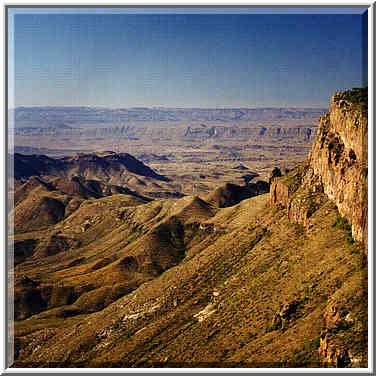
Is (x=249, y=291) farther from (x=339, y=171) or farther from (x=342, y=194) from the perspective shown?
(x=339, y=171)

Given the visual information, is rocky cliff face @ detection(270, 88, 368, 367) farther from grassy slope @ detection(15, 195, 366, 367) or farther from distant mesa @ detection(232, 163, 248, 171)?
distant mesa @ detection(232, 163, 248, 171)

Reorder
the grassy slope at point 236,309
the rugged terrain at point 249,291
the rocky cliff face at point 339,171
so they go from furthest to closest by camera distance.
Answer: the rocky cliff face at point 339,171 < the grassy slope at point 236,309 < the rugged terrain at point 249,291

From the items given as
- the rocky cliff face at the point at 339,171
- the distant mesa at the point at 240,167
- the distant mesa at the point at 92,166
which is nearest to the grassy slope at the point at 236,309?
the rocky cliff face at the point at 339,171

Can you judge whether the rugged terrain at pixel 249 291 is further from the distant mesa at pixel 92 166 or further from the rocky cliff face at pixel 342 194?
the distant mesa at pixel 92 166

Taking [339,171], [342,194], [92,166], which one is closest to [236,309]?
[342,194]

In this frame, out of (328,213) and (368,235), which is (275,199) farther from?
(368,235)

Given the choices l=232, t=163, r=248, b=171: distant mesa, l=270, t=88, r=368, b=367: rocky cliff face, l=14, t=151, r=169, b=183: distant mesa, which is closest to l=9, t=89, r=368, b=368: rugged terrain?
l=270, t=88, r=368, b=367: rocky cliff face

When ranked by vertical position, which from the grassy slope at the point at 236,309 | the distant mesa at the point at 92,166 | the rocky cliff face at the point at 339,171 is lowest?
the grassy slope at the point at 236,309
